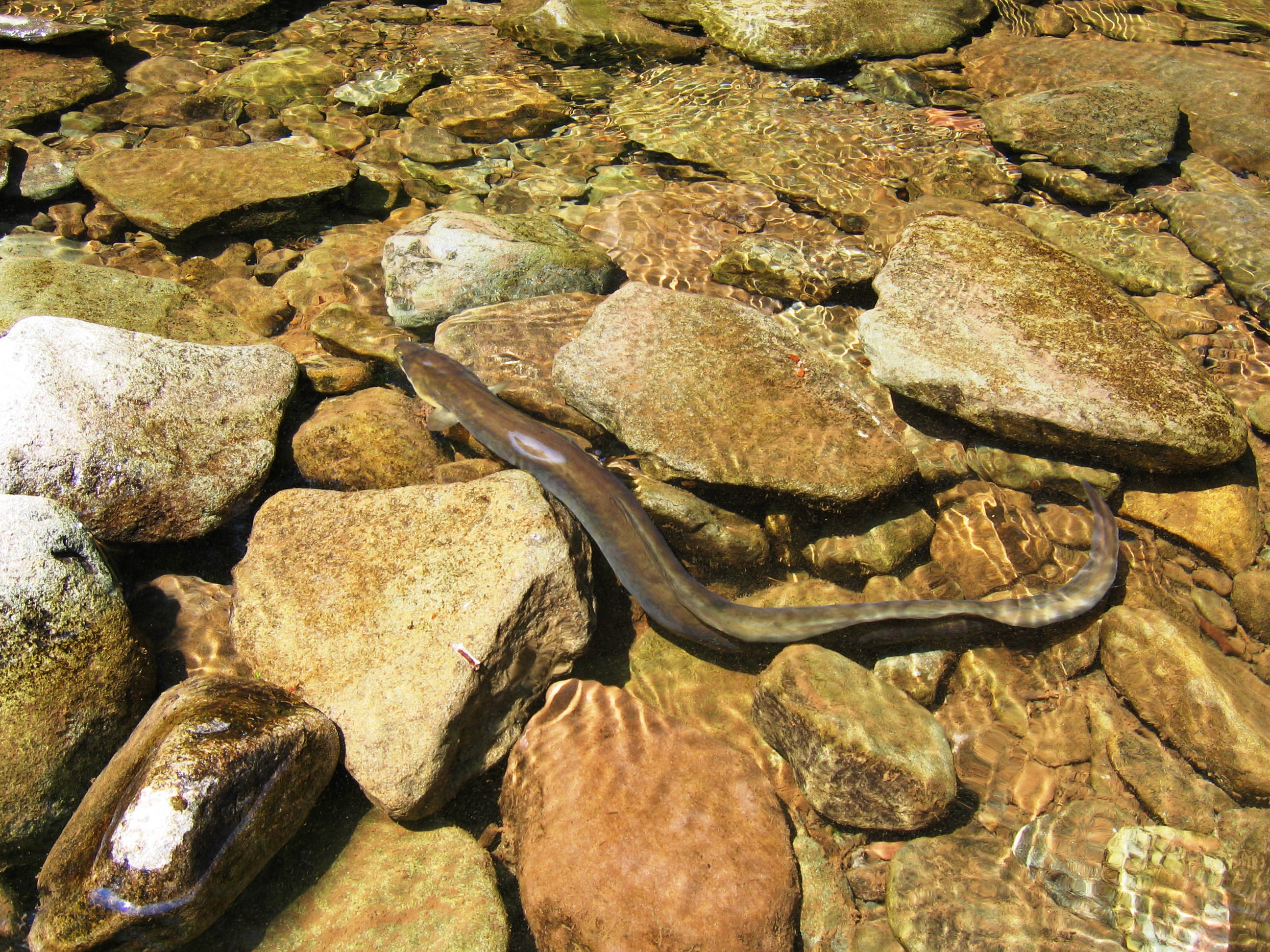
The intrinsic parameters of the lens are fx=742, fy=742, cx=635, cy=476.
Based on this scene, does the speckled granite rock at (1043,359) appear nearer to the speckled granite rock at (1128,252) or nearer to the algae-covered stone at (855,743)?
the speckled granite rock at (1128,252)

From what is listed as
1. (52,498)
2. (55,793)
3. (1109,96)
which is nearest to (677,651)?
(55,793)

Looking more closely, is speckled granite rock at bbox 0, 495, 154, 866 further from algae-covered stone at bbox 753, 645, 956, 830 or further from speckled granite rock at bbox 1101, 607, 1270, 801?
speckled granite rock at bbox 1101, 607, 1270, 801

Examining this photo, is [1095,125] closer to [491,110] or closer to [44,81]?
[491,110]

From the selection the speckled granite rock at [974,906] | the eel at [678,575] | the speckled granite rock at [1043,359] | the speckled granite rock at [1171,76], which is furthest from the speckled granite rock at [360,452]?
the speckled granite rock at [1171,76]

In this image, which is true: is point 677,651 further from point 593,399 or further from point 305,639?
point 305,639

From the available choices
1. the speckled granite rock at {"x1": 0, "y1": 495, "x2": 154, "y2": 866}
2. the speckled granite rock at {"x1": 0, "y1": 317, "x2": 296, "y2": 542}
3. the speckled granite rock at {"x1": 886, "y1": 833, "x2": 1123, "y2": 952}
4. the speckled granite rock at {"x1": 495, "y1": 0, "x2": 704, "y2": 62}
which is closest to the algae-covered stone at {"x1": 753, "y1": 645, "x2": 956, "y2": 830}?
the speckled granite rock at {"x1": 886, "y1": 833, "x2": 1123, "y2": 952}
